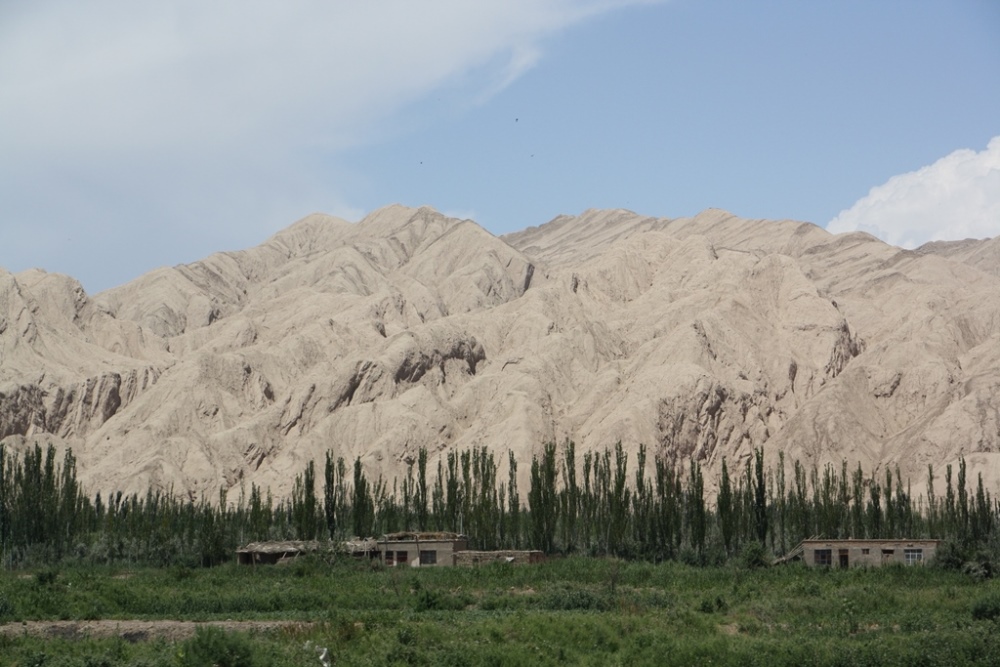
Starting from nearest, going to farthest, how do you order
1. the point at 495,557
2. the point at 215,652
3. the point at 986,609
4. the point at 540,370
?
the point at 215,652 → the point at 986,609 → the point at 495,557 → the point at 540,370

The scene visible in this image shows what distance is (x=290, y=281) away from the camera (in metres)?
163

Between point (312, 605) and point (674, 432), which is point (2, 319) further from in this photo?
→ point (312, 605)

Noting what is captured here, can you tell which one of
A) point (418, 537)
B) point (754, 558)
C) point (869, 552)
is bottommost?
point (754, 558)

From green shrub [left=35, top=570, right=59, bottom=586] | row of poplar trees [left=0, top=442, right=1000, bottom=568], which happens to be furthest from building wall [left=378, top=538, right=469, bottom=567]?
green shrub [left=35, top=570, right=59, bottom=586]

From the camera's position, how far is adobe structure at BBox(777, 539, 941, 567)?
181 feet

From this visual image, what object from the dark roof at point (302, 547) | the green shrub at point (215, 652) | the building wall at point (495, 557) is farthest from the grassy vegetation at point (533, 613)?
the dark roof at point (302, 547)

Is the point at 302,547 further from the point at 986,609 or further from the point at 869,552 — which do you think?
the point at 986,609

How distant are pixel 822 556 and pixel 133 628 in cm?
3176

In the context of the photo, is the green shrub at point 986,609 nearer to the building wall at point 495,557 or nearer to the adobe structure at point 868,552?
the adobe structure at point 868,552

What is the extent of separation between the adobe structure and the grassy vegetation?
14.0 feet

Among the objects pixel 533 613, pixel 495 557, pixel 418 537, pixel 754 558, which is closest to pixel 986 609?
pixel 533 613

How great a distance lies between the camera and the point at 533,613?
118 ft

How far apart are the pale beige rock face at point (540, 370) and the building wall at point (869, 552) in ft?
165

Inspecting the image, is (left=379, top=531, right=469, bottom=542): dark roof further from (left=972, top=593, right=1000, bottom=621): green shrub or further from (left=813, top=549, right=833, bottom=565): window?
(left=972, top=593, right=1000, bottom=621): green shrub
